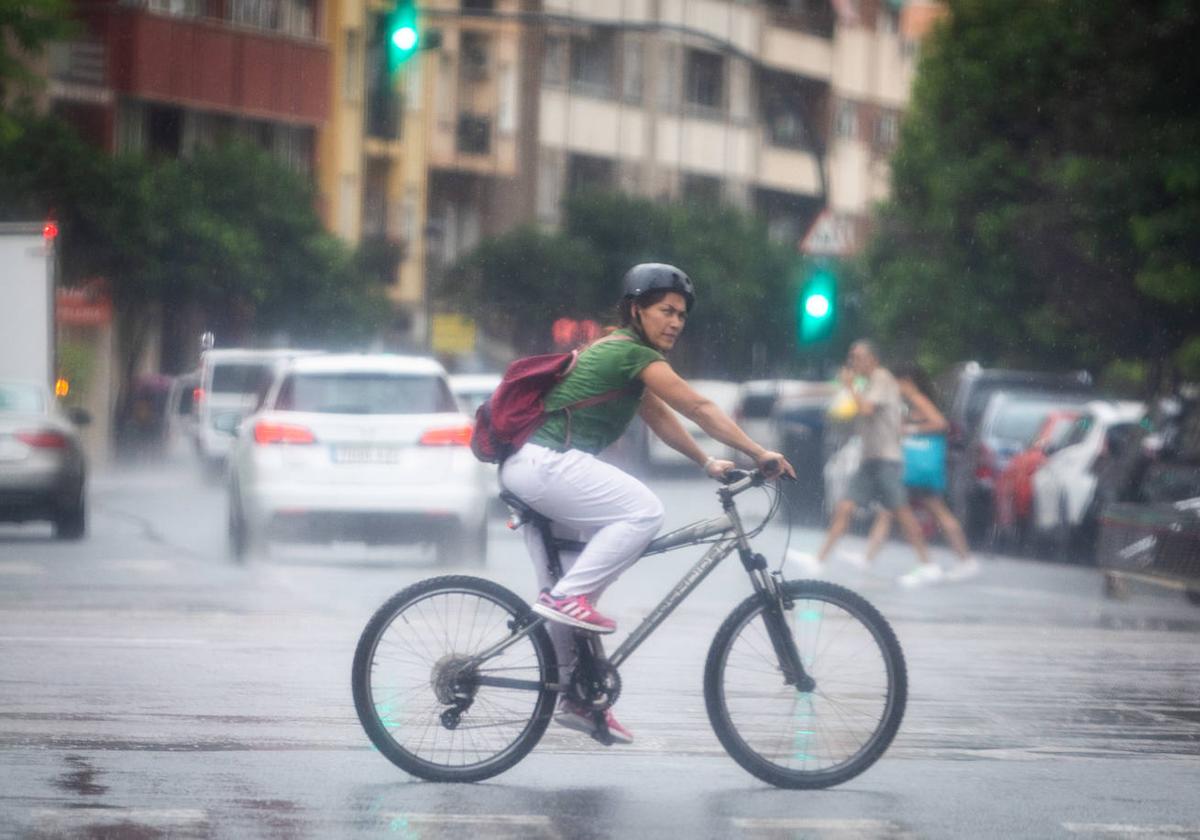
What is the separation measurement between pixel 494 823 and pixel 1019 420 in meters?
22.4

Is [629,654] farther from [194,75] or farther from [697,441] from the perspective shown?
[194,75]

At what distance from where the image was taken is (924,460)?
23469 millimetres

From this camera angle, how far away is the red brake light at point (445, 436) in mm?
21719

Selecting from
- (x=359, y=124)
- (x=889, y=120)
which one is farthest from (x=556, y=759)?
(x=889, y=120)

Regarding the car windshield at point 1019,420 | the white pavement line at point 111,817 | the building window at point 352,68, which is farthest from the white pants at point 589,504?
the building window at point 352,68

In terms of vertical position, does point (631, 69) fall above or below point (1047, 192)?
above

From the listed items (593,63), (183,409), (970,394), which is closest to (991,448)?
(970,394)

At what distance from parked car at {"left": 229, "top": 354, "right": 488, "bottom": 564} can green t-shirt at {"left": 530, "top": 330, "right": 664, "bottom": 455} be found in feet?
40.7

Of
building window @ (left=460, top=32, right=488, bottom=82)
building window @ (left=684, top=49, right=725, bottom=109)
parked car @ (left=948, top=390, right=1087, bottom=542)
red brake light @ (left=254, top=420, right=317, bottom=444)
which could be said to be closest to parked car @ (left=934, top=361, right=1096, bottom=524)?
parked car @ (left=948, top=390, right=1087, bottom=542)

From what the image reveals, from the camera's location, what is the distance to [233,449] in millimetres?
22984

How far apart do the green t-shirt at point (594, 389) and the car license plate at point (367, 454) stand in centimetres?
1249

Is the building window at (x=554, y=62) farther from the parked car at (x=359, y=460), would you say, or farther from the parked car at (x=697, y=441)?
the parked car at (x=359, y=460)

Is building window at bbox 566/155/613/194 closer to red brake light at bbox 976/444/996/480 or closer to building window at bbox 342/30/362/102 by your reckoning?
building window at bbox 342/30/362/102

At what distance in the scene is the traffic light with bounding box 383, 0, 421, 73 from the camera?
25.5 metres
